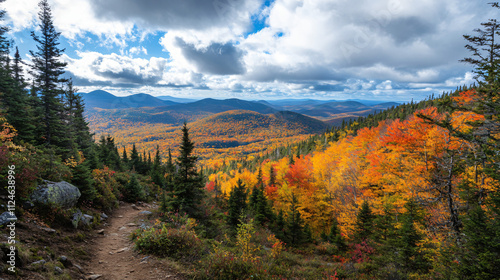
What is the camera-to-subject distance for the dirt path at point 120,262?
25.8 ft

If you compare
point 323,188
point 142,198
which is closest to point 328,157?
point 323,188

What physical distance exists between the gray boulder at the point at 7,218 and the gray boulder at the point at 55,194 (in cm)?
196

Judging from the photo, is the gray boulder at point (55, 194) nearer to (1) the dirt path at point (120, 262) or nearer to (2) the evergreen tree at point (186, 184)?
(1) the dirt path at point (120, 262)

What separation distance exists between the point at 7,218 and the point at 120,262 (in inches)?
183

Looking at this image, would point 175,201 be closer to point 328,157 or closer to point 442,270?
point 442,270

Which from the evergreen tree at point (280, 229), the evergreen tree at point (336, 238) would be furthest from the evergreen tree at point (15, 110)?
the evergreen tree at point (336, 238)

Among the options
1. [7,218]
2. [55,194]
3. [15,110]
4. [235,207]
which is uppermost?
[15,110]

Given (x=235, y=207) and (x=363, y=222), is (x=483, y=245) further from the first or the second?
(x=235, y=207)

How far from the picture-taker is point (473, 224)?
834 cm

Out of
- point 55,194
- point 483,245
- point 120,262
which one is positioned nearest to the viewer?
point 483,245

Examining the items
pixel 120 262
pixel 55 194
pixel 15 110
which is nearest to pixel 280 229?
pixel 120 262

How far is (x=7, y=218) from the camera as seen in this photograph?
758 centimetres

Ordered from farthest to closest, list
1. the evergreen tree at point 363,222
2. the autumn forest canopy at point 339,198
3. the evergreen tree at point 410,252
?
the evergreen tree at point 363,222
the evergreen tree at point 410,252
the autumn forest canopy at point 339,198

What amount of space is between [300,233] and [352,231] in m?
6.14
